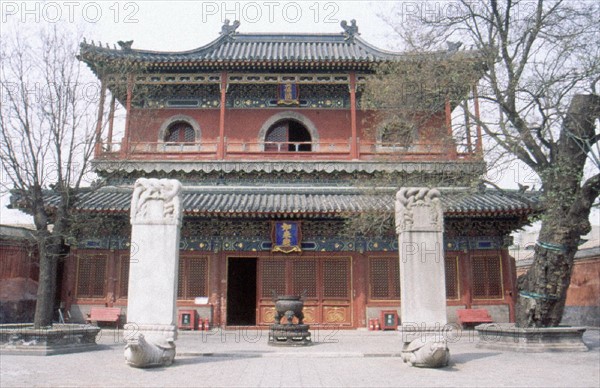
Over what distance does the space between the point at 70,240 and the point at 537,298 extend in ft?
31.2

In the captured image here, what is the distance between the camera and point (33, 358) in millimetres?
8695

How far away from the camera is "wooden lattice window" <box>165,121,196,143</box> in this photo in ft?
56.7

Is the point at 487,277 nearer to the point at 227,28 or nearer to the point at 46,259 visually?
the point at 46,259

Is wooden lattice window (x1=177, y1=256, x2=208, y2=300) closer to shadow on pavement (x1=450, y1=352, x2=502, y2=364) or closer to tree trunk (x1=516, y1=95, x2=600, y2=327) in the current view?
shadow on pavement (x1=450, y1=352, x2=502, y2=364)

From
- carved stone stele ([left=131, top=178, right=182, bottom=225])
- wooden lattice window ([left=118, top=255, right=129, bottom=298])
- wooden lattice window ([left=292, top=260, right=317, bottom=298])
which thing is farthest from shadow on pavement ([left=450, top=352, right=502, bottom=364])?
wooden lattice window ([left=118, top=255, right=129, bottom=298])

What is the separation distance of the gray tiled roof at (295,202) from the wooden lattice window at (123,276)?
172 centimetres

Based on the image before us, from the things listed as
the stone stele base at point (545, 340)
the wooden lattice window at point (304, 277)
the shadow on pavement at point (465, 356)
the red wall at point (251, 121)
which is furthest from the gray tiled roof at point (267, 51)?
the shadow on pavement at point (465, 356)

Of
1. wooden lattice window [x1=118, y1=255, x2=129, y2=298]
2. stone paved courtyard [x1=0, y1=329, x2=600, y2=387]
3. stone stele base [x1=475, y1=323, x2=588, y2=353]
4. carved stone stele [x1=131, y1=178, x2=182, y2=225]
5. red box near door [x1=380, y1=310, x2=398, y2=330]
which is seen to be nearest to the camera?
stone paved courtyard [x1=0, y1=329, x2=600, y2=387]

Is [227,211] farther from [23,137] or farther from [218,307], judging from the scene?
[23,137]

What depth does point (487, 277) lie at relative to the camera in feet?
48.0

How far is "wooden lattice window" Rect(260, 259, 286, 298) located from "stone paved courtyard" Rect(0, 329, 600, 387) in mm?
3842

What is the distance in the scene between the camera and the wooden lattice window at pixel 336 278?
14.6m

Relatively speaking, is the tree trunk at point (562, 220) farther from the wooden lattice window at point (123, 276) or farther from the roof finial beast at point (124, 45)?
the roof finial beast at point (124, 45)

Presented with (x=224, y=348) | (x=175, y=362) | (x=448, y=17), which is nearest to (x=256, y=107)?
(x=448, y=17)
